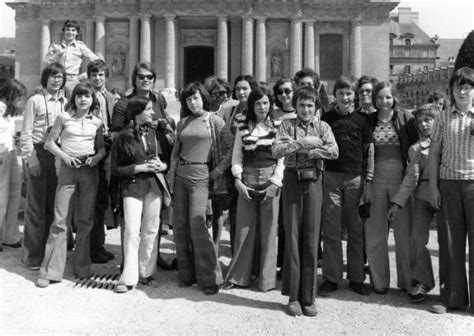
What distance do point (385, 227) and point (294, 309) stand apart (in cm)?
180

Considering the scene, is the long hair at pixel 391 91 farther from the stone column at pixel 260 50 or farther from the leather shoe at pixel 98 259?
the stone column at pixel 260 50

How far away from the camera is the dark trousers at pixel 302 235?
5371mm

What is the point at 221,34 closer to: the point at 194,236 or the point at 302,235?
the point at 194,236

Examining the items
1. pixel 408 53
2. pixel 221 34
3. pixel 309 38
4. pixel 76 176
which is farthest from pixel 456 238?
pixel 408 53

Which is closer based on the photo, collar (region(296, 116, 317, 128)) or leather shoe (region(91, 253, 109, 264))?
collar (region(296, 116, 317, 128))

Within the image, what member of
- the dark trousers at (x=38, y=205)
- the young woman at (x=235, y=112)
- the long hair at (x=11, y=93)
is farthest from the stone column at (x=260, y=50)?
the dark trousers at (x=38, y=205)

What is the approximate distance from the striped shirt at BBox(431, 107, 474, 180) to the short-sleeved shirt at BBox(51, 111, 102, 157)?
15.1 feet

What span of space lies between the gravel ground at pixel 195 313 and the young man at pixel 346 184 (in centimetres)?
32

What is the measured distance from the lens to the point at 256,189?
240 inches

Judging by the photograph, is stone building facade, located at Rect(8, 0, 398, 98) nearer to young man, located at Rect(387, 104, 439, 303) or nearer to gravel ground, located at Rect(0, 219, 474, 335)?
gravel ground, located at Rect(0, 219, 474, 335)

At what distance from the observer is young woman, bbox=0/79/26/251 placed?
7738 millimetres

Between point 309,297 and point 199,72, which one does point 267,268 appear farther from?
point 199,72

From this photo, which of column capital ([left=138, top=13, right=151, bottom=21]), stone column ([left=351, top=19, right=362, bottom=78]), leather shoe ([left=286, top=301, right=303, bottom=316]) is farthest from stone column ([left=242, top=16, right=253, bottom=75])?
leather shoe ([left=286, top=301, right=303, bottom=316])

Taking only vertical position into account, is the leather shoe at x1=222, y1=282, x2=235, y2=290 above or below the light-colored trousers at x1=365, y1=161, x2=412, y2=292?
below
